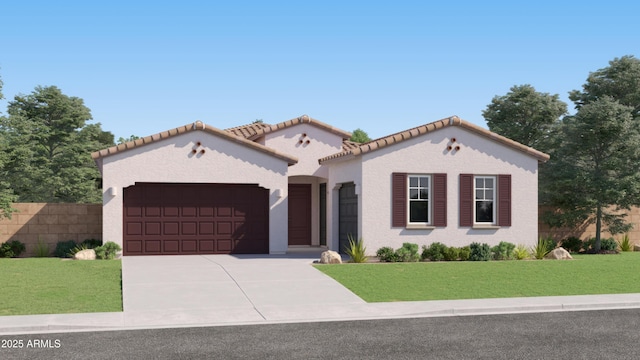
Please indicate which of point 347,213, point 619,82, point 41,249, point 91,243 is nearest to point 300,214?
point 347,213

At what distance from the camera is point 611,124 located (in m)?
25.5

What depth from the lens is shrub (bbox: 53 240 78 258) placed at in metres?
22.8

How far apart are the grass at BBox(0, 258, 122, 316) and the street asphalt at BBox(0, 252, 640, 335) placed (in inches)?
18.0

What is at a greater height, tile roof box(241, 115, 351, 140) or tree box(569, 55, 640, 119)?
tree box(569, 55, 640, 119)

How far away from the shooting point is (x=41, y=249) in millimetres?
23469

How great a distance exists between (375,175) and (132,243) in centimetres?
815

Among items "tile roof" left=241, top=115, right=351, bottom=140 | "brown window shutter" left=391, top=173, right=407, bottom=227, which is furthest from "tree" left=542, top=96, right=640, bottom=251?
"tile roof" left=241, top=115, right=351, bottom=140

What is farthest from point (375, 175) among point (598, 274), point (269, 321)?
point (269, 321)

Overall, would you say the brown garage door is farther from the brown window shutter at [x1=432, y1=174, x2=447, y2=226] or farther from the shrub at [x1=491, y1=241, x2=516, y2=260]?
the shrub at [x1=491, y1=241, x2=516, y2=260]

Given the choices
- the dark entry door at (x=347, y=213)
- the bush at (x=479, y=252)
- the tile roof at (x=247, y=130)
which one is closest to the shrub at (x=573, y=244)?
the bush at (x=479, y=252)

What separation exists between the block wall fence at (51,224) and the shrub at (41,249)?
0.09 meters

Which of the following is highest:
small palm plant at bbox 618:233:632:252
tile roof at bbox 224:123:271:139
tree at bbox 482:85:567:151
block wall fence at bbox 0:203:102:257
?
tree at bbox 482:85:567:151

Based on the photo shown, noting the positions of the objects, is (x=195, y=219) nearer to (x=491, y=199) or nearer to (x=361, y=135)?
(x=491, y=199)

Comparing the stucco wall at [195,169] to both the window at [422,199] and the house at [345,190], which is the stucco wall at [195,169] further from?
the window at [422,199]
